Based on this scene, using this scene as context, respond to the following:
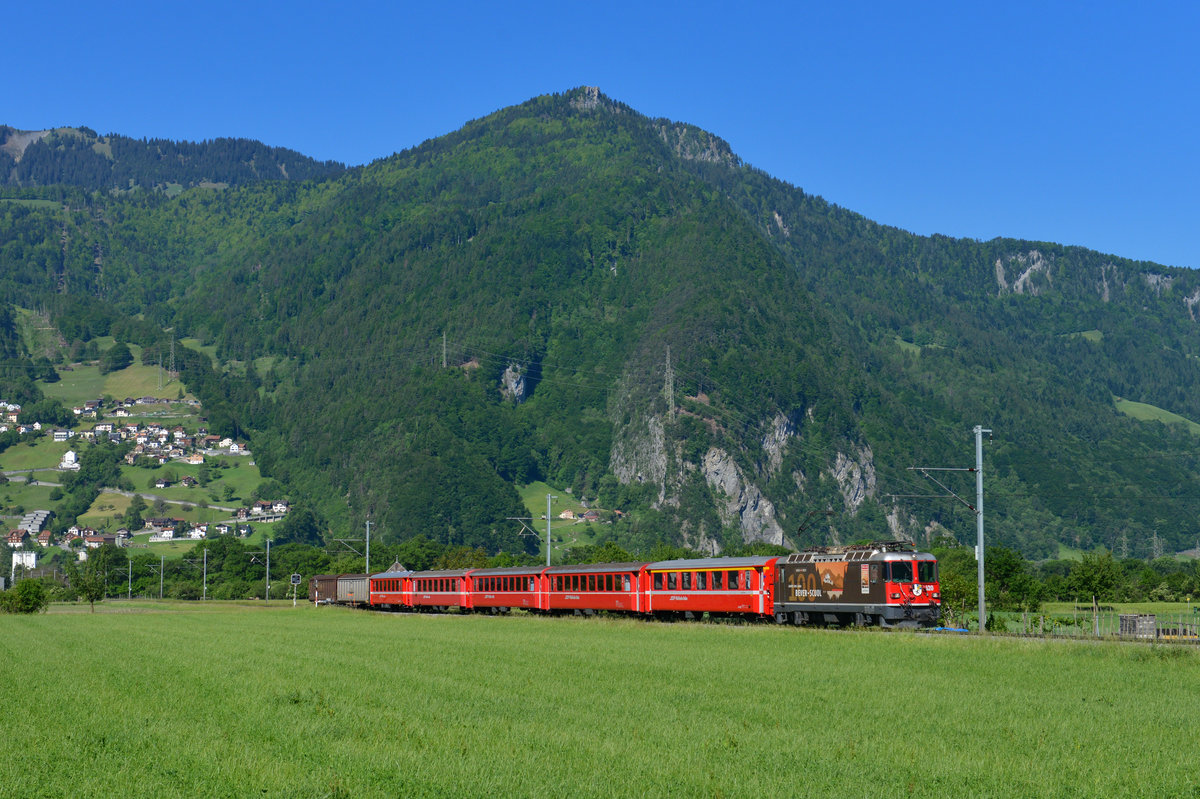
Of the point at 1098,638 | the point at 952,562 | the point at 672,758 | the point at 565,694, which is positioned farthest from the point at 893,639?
the point at 952,562

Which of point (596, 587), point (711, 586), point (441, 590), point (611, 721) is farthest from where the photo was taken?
point (441, 590)

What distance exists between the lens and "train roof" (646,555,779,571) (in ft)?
208

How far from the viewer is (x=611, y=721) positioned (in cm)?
2450

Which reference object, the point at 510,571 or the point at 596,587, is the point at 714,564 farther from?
the point at 510,571

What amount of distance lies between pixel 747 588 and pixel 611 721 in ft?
129

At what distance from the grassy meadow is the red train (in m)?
11.0

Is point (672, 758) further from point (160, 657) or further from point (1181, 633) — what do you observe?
point (1181, 633)

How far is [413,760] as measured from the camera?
64.3 ft

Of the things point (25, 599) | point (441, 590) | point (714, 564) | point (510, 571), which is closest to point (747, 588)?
point (714, 564)

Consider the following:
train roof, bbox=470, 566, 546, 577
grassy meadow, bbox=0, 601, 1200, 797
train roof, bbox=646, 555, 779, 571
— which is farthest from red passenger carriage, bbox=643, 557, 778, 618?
grassy meadow, bbox=0, 601, 1200, 797

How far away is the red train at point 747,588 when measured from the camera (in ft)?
185

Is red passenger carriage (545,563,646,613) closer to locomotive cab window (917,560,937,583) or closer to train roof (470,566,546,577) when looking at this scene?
train roof (470,566,546,577)

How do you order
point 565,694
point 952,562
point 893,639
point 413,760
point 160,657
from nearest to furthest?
point 413,760
point 565,694
point 160,657
point 893,639
point 952,562

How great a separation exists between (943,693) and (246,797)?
18.7 m
